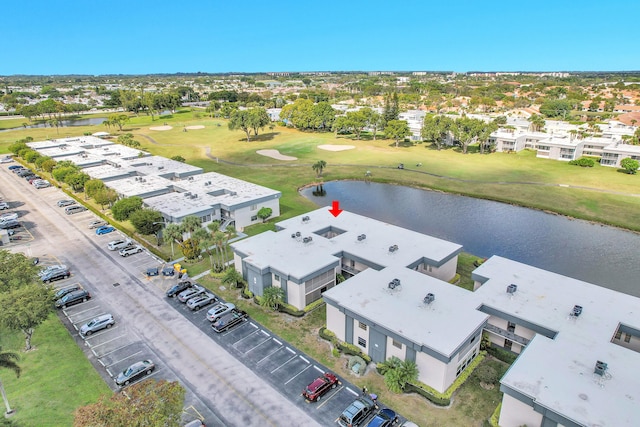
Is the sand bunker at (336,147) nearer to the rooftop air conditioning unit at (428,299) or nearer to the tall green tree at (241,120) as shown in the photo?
the tall green tree at (241,120)

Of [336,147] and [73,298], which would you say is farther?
[336,147]

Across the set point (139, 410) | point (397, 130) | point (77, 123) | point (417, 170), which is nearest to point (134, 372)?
point (139, 410)

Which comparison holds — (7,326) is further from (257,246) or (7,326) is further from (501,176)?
(501,176)

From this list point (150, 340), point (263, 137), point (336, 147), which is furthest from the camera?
point (263, 137)

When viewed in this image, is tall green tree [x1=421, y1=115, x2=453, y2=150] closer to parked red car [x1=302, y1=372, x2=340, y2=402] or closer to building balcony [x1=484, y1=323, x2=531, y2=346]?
building balcony [x1=484, y1=323, x2=531, y2=346]

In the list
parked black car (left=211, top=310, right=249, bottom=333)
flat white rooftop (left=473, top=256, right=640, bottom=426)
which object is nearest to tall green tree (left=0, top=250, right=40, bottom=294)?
parked black car (left=211, top=310, right=249, bottom=333)

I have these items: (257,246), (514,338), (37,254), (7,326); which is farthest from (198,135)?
(514,338)

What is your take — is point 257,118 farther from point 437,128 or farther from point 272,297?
point 272,297
